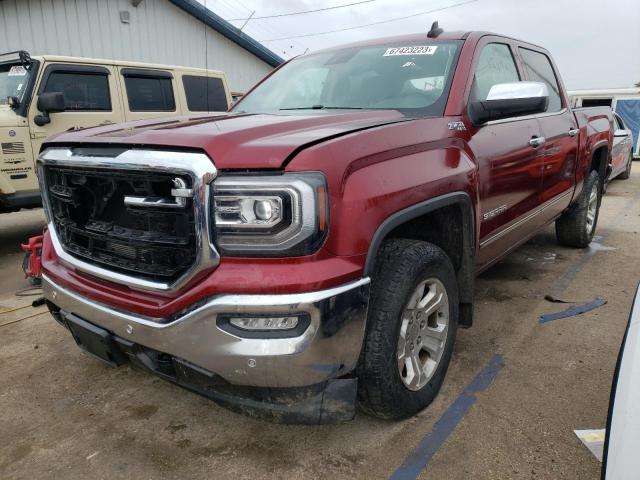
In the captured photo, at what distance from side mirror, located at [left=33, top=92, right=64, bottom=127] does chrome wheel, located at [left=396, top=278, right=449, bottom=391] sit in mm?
5036

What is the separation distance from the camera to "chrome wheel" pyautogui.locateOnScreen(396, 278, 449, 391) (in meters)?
2.23

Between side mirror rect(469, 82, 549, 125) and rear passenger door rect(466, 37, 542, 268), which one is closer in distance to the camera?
side mirror rect(469, 82, 549, 125)

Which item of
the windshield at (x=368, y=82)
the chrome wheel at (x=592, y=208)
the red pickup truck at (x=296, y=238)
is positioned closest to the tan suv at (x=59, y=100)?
the windshield at (x=368, y=82)

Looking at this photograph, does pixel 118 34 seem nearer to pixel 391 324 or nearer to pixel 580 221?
pixel 580 221

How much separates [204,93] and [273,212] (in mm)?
6721

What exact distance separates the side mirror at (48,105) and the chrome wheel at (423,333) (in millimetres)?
5036

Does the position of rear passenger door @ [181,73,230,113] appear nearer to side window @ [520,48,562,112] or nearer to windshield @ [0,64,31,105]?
windshield @ [0,64,31,105]

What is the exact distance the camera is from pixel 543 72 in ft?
14.0

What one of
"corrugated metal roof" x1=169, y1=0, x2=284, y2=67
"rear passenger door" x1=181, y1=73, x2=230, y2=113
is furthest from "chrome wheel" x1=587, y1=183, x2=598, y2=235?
"corrugated metal roof" x1=169, y1=0, x2=284, y2=67

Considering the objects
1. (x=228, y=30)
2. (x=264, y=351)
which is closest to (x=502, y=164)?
(x=264, y=351)

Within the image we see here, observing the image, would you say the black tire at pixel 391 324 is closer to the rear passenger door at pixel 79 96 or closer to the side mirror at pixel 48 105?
the side mirror at pixel 48 105

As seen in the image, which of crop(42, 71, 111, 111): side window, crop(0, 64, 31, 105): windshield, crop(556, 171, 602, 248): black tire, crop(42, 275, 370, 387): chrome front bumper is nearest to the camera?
crop(42, 275, 370, 387): chrome front bumper

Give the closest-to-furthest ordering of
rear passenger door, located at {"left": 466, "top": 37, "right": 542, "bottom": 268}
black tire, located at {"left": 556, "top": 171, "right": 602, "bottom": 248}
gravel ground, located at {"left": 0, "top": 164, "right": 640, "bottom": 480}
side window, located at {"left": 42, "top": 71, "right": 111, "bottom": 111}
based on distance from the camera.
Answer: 1. gravel ground, located at {"left": 0, "top": 164, "right": 640, "bottom": 480}
2. rear passenger door, located at {"left": 466, "top": 37, "right": 542, "bottom": 268}
3. black tire, located at {"left": 556, "top": 171, "right": 602, "bottom": 248}
4. side window, located at {"left": 42, "top": 71, "right": 111, "bottom": 111}

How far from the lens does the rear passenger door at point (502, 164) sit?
2793mm
